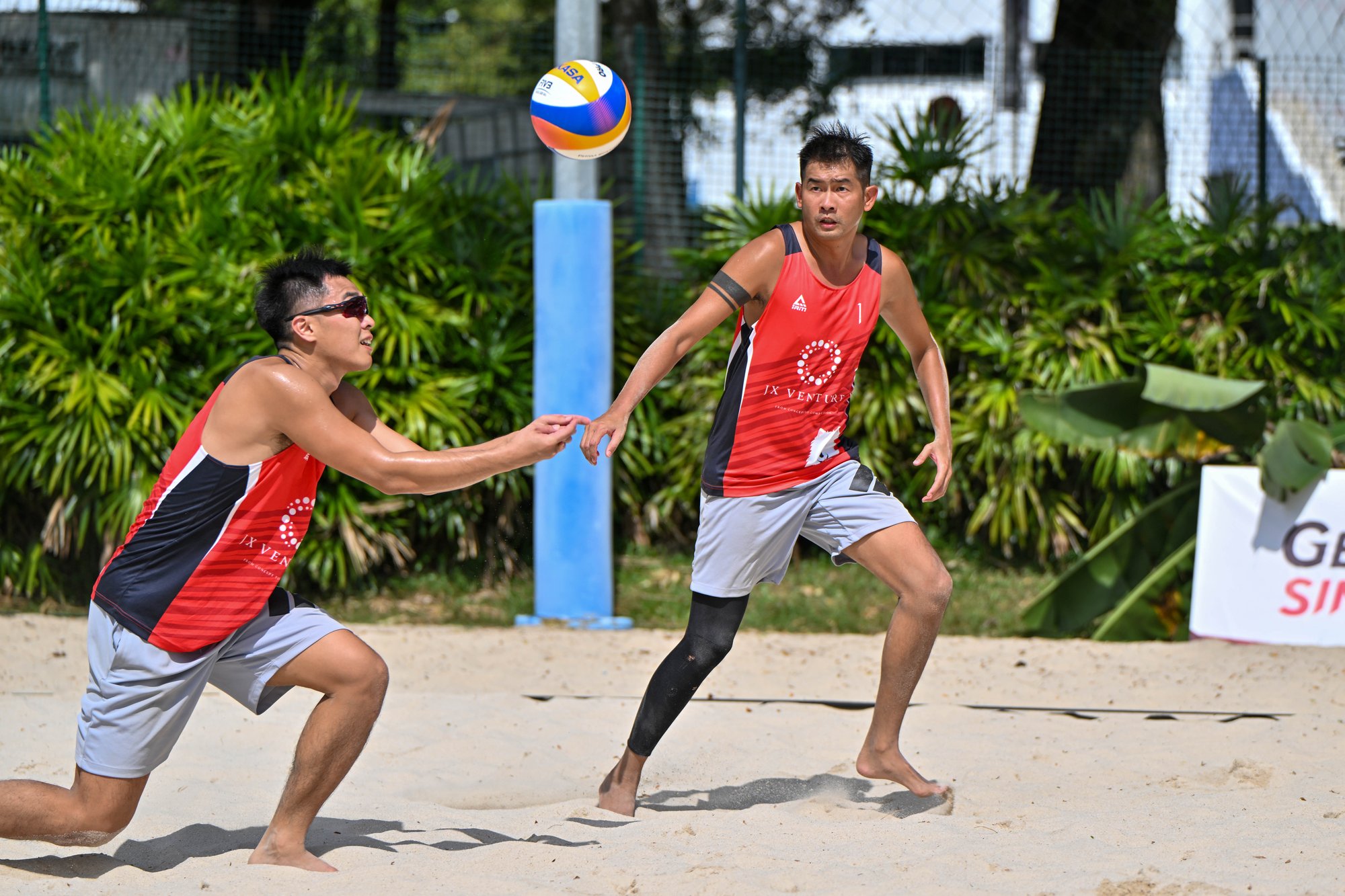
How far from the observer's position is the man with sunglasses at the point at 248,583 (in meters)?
3.39

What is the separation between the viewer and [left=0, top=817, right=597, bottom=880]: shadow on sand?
358 centimetres

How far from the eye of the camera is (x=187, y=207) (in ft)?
24.7

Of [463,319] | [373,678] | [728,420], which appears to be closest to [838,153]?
[728,420]

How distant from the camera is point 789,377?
414cm

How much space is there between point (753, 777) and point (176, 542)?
85.2 inches

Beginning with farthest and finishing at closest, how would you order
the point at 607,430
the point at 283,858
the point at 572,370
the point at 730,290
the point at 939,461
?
the point at 572,370
the point at 939,461
the point at 730,290
the point at 607,430
the point at 283,858

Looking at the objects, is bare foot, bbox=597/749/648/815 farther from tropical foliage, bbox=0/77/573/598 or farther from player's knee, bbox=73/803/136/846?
tropical foliage, bbox=0/77/573/598

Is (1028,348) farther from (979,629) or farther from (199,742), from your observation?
(199,742)

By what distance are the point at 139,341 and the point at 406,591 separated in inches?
77.2

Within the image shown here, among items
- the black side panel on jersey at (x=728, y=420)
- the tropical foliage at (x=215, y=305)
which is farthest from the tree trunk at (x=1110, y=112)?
the black side panel on jersey at (x=728, y=420)

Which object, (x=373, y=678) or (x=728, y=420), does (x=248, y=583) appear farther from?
(x=728, y=420)

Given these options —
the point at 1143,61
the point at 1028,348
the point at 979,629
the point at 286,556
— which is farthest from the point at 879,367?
Answer: the point at 286,556

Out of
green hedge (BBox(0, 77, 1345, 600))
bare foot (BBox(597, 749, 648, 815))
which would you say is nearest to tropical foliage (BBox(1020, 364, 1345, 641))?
green hedge (BBox(0, 77, 1345, 600))

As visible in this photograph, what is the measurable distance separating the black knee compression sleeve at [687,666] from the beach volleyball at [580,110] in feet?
6.00
